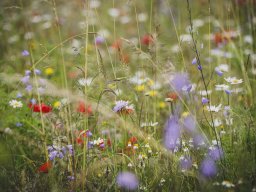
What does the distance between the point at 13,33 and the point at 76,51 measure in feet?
8.80

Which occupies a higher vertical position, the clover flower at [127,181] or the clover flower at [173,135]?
the clover flower at [173,135]

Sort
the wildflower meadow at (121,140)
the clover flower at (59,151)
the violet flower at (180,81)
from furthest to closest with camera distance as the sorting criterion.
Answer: the violet flower at (180,81)
the clover flower at (59,151)
the wildflower meadow at (121,140)

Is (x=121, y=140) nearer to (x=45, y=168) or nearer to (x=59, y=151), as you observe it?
(x=59, y=151)

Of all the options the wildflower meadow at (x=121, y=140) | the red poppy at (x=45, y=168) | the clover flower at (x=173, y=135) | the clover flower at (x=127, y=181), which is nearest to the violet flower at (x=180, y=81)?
the wildflower meadow at (x=121, y=140)

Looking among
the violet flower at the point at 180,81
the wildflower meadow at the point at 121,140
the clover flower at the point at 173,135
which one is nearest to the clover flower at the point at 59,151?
the wildflower meadow at the point at 121,140

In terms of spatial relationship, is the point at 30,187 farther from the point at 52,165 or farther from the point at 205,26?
the point at 205,26

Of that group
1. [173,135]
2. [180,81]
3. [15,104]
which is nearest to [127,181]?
[173,135]

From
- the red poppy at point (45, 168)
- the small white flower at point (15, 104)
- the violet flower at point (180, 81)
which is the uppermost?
the violet flower at point (180, 81)

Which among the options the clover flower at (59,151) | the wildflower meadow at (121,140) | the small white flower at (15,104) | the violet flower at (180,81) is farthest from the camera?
the small white flower at (15,104)

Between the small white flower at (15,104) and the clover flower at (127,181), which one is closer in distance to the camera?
the clover flower at (127,181)

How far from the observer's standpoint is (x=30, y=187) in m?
1.70

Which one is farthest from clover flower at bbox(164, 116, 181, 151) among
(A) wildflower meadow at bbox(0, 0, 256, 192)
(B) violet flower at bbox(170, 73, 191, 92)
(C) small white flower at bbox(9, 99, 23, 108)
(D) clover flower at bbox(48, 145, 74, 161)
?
(C) small white flower at bbox(9, 99, 23, 108)

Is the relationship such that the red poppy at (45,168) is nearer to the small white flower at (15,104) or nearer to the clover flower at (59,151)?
the clover flower at (59,151)

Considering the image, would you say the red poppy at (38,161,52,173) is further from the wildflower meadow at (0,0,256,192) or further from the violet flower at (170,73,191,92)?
the violet flower at (170,73,191,92)
